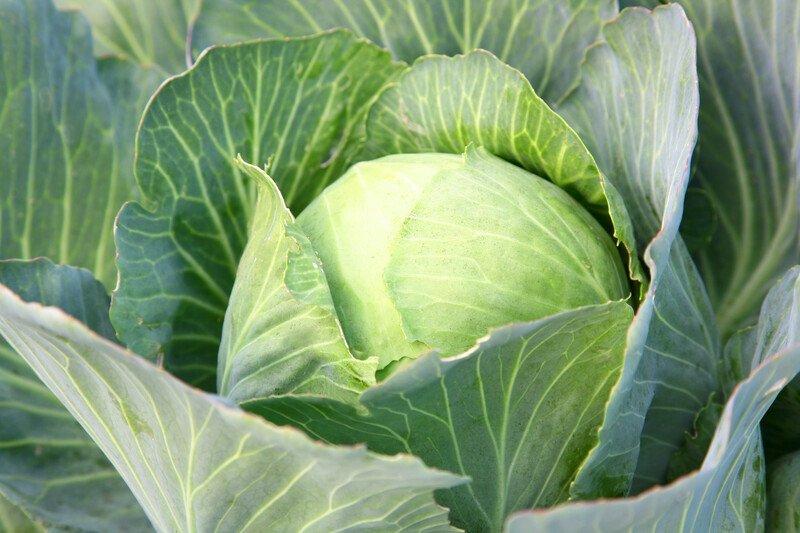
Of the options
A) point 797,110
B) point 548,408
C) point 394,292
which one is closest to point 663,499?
point 548,408

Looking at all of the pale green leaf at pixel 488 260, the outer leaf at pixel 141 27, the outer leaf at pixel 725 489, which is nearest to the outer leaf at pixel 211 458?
the outer leaf at pixel 725 489

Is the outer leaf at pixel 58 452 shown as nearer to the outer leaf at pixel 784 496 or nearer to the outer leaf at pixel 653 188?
the outer leaf at pixel 653 188

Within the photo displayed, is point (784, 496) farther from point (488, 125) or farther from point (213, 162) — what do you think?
point (213, 162)

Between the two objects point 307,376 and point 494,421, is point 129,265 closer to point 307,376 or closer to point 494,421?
point 307,376

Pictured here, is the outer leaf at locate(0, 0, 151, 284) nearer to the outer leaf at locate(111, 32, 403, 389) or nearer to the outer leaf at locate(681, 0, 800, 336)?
the outer leaf at locate(111, 32, 403, 389)

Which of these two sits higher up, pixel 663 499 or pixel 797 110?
pixel 797 110

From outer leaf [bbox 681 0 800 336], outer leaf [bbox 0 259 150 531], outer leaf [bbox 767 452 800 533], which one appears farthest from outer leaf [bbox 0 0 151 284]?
outer leaf [bbox 767 452 800 533]
